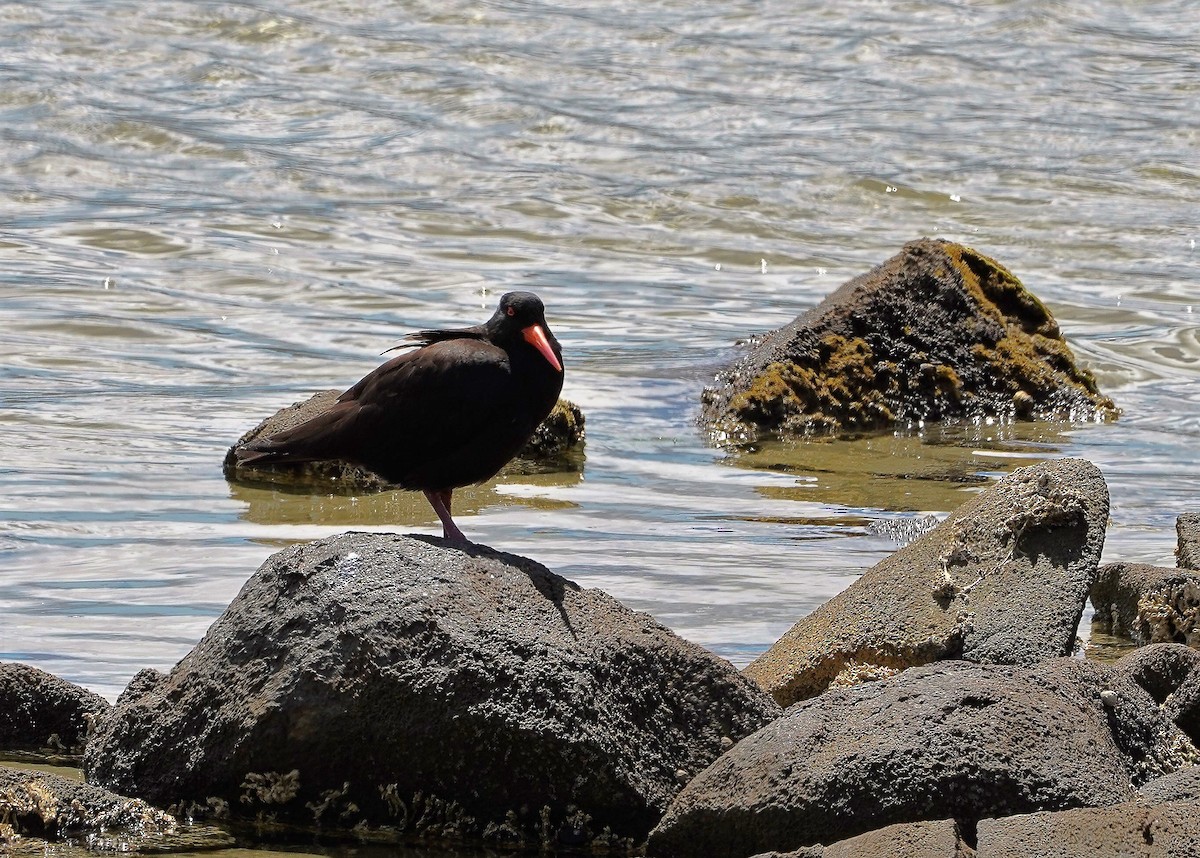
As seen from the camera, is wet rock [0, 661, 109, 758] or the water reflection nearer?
wet rock [0, 661, 109, 758]

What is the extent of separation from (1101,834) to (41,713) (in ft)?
9.41

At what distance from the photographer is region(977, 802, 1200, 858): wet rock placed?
344cm

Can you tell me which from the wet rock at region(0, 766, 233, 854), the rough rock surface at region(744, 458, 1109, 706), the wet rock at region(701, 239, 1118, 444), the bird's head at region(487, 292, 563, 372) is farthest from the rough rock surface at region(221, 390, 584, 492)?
the wet rock at region(0, 766, 233, 854)

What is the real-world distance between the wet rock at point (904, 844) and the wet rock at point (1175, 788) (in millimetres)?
628

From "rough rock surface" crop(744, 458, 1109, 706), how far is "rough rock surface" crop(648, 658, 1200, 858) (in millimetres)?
728

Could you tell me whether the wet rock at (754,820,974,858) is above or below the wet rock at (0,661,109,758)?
above

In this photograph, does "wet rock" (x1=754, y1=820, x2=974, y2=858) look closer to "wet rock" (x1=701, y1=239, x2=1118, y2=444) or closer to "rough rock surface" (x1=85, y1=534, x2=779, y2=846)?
"rough rock surface" (x1=85, y1=534, x2=779, y2=846)

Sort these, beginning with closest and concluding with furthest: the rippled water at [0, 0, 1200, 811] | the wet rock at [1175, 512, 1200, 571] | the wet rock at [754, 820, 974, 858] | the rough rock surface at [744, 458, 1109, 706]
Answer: the wet rock at [754, 820, 974, 858], the rough rock surface at [744, 458, 1109, 706], the wet rock at [1175, 512, 1200, 571], the rippled water at [0, 0, 1200, 811]

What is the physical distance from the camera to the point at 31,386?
413 inches

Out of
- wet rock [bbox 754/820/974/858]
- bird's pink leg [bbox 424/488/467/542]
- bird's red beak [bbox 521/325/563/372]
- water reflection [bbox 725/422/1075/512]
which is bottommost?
water reflection [bbox 725/422/1075/512]

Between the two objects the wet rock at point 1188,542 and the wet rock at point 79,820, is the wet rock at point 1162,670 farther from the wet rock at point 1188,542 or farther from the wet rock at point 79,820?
the wet rock at point 79,820

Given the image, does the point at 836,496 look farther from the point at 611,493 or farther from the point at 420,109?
the point at 420,109

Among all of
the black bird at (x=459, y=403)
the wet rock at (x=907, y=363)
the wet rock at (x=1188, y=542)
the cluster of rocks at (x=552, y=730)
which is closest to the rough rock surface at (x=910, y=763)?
the cluster of rocks at (x=552, y=730)

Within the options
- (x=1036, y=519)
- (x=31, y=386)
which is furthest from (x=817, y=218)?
(x=1036, y=519)
